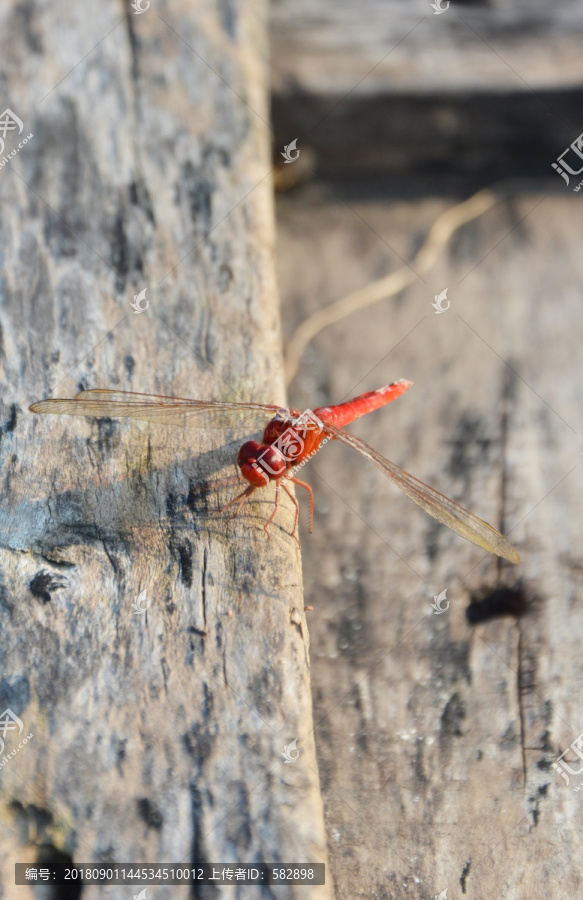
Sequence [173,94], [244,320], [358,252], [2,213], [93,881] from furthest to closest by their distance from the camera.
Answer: [358,252]
[173,94]
[2,213]
[244,320]
[93,881]

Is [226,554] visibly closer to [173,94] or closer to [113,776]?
[113,776]

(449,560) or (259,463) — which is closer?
(259,463)

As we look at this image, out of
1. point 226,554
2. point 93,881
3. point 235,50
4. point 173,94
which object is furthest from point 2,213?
point 93,881

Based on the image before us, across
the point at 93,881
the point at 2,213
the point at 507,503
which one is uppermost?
the point at 2,213

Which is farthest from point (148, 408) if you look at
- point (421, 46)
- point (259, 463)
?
point (421, 46)

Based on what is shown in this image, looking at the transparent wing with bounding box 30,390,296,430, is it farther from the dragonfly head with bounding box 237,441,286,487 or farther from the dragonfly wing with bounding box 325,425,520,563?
the dragonfly wing with bounding box 325,425,520,563

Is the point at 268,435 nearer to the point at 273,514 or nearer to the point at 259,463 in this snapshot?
the point at 259,463

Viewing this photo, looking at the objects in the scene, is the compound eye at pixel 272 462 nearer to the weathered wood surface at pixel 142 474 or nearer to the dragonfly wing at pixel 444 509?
the weathered wood surface at pixel 142 474

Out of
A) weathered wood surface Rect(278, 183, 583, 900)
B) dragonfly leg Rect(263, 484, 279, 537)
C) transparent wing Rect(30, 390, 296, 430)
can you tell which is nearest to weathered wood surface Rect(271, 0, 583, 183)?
weathered wood surface Rect(278, 183, 583, 900)
